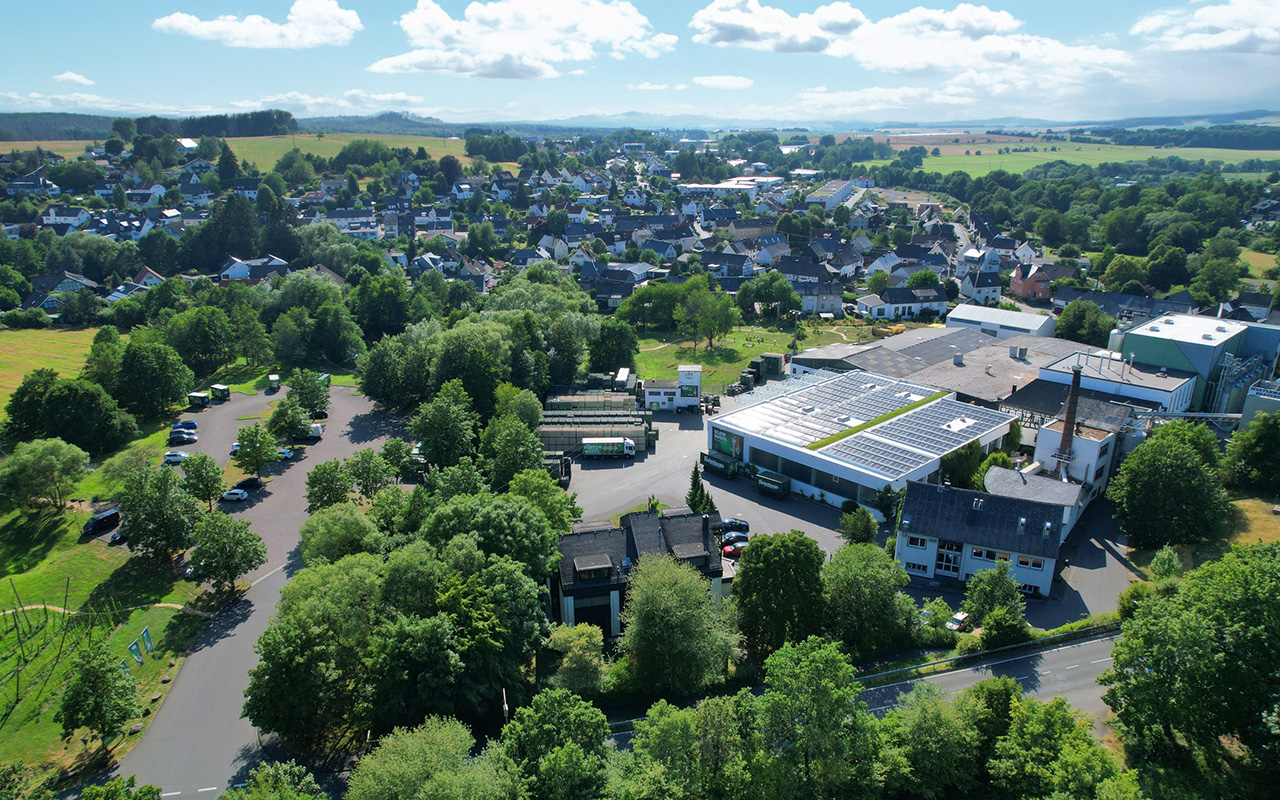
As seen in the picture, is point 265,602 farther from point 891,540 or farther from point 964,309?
point 964,309

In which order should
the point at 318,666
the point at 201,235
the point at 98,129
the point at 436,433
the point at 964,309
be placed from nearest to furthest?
the point at 318,666 → the point at 436,433 → the point at 964,309 → the point at 201,235 → the point at 98,129

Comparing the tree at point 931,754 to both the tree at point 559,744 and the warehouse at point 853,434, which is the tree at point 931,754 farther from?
the warehouse at point 853,434

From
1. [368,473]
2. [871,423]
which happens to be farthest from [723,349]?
[368,473]

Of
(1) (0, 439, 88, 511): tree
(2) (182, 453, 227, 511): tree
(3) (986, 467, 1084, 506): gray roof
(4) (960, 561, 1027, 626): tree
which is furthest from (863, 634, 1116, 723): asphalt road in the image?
(1) (0, 439, 88, 511): tree

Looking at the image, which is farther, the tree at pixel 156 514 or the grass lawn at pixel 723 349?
the grass lawn at pixel 723 349

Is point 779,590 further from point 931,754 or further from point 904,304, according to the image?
point 904,304

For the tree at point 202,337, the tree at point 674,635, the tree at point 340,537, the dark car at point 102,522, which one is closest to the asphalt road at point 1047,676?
the tree at point 674,635

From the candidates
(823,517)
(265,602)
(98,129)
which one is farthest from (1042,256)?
(98,129)
